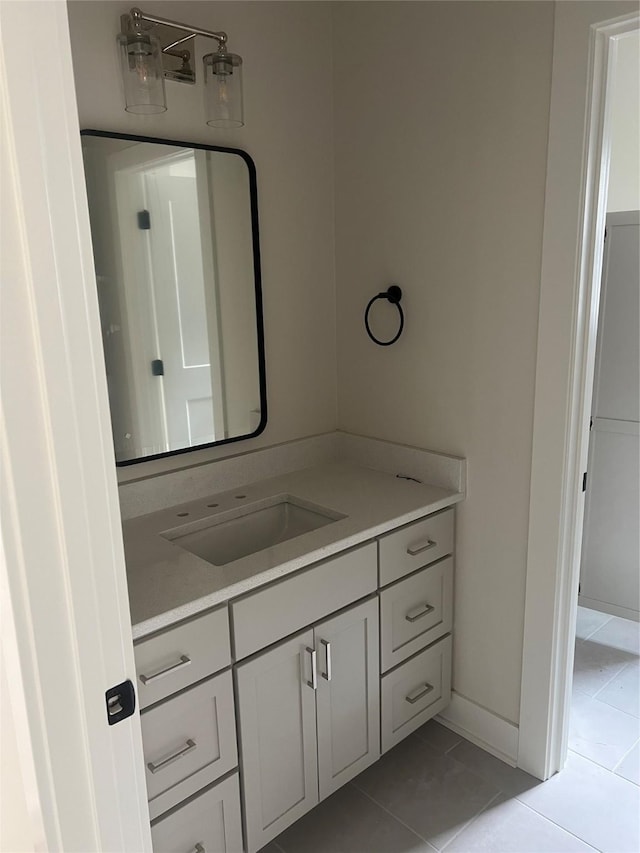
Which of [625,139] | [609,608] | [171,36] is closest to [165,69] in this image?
[171,36]

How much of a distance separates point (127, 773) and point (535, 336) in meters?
1.47

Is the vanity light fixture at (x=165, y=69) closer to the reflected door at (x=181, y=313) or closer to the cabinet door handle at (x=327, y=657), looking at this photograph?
the reflected door at (x=181, y=313)

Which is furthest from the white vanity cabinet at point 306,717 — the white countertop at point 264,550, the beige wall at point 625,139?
the beige wall at point 625,139

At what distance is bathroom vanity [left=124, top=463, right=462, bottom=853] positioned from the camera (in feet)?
4.61

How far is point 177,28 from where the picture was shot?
5.49ft

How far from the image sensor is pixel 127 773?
923 millimetres

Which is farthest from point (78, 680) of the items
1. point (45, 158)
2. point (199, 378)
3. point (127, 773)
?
point (199, 378)

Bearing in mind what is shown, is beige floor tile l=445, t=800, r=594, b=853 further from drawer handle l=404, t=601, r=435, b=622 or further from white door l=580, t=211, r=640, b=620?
white door l=580, t=211, r=640, b=620

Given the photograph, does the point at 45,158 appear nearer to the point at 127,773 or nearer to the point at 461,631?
the point at 127,773

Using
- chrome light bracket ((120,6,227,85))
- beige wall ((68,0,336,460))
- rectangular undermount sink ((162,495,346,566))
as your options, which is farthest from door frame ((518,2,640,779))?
chrome light bracket ((120,6,227,85))

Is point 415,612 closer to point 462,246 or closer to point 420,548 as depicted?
point 420,548

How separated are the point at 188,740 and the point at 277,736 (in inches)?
11.0

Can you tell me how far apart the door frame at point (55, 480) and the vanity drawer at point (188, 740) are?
458 mm

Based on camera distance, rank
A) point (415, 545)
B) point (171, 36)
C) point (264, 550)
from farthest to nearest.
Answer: point (415, 545), point (171, 36), point (264, 550)
